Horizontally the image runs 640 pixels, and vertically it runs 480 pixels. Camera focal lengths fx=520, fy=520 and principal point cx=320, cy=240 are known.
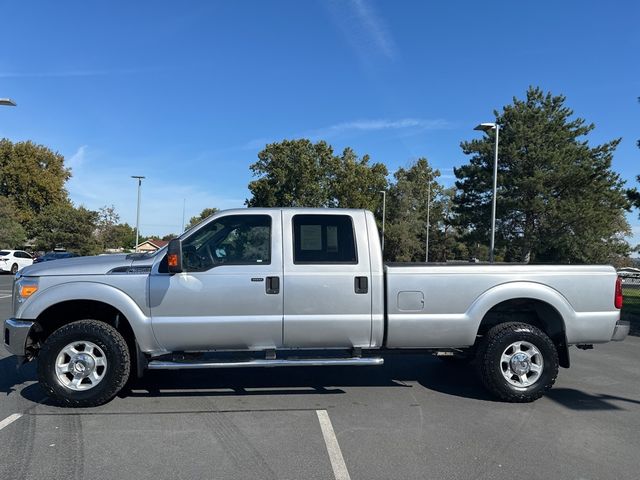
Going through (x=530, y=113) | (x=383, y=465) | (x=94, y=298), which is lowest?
(x=383, y=465)

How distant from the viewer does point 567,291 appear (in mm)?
5652

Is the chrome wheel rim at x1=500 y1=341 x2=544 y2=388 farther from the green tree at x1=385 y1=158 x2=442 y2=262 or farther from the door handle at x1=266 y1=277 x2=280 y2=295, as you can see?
the green tree at x1=385 y1=158 x2=442 y2=262

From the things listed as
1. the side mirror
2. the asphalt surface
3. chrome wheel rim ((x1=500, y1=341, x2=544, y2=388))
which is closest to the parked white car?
the asphalt surface

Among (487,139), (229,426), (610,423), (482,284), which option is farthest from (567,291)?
(487,139)

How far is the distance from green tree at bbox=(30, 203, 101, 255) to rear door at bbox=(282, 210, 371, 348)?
47.5m

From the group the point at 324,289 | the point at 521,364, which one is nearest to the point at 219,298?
the point at 324,289

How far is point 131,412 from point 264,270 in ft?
6.30

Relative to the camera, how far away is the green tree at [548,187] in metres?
32.4

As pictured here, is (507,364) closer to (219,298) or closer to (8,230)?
(219,298)

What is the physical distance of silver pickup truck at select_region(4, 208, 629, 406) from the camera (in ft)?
17.1

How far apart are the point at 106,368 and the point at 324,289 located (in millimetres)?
2327

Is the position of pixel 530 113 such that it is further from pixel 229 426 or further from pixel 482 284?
pixel 229 426

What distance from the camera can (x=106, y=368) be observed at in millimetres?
5215

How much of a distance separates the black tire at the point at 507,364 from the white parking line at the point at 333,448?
183cm
